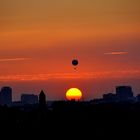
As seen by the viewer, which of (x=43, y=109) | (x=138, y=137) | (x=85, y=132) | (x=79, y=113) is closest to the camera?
→ (x=138, y=137)

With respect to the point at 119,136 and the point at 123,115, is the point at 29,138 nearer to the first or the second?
the point at 119,136

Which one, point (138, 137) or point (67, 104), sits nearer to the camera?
point (138, 137)

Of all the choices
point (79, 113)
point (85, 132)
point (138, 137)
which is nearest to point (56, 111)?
point (79, 113)

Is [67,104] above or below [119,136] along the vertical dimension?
above

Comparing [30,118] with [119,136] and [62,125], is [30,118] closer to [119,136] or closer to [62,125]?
[62,125]

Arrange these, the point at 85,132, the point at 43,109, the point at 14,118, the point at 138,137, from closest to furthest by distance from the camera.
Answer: the point at 138,137 < the point at 85,132 < the point at 14,118 < the point at 43,109

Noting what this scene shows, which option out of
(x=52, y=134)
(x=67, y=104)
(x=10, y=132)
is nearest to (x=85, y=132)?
(x=52, y=134)
